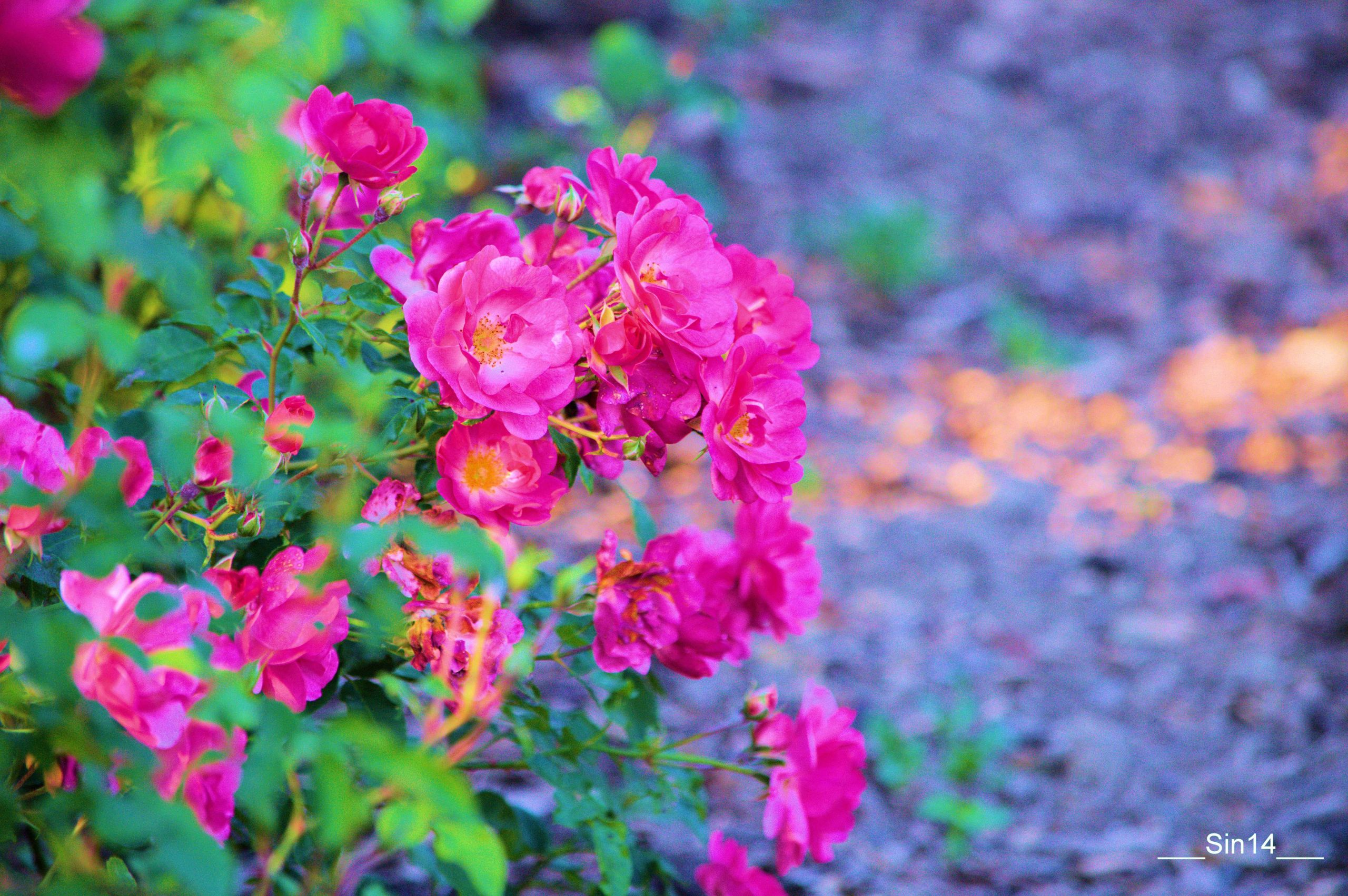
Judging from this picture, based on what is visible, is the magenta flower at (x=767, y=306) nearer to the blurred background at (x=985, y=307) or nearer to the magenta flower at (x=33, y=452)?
the blurred background at (x=985, y=307)

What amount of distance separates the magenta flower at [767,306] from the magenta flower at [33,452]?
544mm

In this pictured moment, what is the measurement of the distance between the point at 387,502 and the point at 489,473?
3.3 inches

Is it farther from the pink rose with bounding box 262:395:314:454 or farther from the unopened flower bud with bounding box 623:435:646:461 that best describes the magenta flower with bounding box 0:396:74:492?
the unopened flower bud with bounding box 623:435:646:461

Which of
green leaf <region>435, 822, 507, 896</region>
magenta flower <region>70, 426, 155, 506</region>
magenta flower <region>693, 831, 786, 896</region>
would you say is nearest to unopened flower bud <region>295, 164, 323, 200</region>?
magenta flower <region>70, 426, 155, 506</region>

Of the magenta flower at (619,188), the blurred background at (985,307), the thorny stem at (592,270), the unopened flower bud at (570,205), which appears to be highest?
the blurred background at (985,307)

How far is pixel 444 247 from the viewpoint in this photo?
0.86 m

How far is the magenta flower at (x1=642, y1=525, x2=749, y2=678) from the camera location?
94 cm

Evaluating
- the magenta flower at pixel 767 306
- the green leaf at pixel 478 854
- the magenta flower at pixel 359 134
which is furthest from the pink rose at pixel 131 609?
the magenta flower at pixel 767 306

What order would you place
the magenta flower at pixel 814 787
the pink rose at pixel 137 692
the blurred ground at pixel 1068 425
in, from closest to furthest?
the pink rose at pixel 137 692 < the magenta flower at pixel 814 787 < the blurred ground at pixel 1068 425

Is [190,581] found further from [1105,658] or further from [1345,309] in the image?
[1345,309]

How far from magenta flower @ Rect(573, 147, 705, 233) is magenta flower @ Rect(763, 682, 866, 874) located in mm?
503

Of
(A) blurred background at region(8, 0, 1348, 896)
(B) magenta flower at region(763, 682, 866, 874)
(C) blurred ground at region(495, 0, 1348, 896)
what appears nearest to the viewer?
(B) magenta flower at region(763, 682, 866, 874)

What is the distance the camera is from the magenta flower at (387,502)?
0.80 m

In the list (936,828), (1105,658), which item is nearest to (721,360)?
(936,828)
